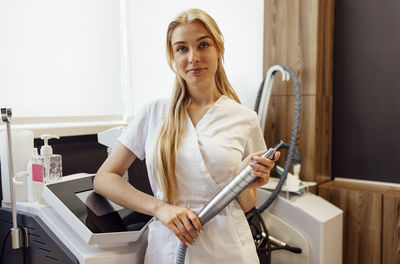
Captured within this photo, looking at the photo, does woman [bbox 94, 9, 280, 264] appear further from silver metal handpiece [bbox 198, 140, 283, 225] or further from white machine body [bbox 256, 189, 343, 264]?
white machine body [bbox 256, 189, 343, 264]

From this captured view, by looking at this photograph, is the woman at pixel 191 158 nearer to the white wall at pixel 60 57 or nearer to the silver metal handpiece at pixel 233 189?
the silver metal handpiece at pixel 233 189

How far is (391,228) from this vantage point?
1.82 metres

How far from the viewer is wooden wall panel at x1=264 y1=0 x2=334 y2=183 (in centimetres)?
200

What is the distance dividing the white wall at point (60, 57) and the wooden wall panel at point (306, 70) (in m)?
1.01

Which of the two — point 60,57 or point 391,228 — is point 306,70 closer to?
point 391,228

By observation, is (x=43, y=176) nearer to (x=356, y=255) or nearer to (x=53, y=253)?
(x=53, y=253)

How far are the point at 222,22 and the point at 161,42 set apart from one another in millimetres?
494

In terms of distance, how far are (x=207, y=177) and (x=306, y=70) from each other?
119 centimetres

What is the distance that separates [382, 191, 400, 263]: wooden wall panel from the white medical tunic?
40.7 inches

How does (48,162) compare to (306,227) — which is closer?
(48,162)

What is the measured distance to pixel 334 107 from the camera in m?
2.18

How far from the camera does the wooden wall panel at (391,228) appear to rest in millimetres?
1802

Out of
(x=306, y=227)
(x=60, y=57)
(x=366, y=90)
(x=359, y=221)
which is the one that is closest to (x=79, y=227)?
(x=306, y=227)

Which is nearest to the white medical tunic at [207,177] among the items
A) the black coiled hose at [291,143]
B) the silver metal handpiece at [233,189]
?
the silver metal handpiece at [233,189]
